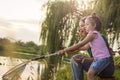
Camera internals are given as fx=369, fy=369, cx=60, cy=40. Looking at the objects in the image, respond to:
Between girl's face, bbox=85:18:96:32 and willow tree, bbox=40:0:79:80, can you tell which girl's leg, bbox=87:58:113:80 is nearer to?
girl's face, bbox=85:18:96:32

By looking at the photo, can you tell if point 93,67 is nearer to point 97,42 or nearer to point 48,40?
point 97,42

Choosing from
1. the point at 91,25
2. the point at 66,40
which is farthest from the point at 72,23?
the point at 91,25

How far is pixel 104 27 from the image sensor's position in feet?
38.4

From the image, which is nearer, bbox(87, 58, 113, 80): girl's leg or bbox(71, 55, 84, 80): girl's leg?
bbox(87, 58, 113, 80): girl's leg

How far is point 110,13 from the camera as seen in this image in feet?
37.9

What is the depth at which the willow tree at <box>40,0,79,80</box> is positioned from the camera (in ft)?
44.0

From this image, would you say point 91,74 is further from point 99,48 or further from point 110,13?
point 110,13

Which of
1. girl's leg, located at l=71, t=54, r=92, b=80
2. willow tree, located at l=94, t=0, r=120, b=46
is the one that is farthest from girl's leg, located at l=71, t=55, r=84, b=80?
willow tree, located at l=94, t=0, r=120, b=46

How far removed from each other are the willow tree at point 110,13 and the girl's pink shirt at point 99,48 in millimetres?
7471

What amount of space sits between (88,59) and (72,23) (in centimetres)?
944

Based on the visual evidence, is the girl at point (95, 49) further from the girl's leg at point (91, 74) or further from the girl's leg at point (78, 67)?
the girl's leg at point (78, 67)

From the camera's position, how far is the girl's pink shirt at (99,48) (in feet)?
12.7

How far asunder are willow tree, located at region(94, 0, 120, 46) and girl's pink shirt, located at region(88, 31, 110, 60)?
7.47m

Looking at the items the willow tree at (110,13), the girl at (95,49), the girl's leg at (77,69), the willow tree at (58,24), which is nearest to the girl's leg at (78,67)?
the girl's leg at (77,69)
